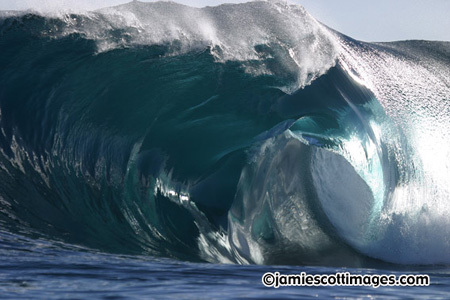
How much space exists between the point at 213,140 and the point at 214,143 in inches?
1.5

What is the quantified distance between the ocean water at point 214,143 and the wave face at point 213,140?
2 cm

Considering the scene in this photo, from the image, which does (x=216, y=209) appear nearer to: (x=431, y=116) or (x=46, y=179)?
(x=46, y=179)

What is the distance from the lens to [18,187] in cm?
650

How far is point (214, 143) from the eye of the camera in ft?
24.7

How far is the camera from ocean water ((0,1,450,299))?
263 inches

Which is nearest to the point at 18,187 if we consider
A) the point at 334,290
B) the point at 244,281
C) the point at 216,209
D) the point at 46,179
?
the point at 46,179

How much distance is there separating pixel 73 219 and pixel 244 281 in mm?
2460

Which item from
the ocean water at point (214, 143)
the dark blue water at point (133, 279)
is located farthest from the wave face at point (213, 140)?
the dark blue water at point (133, 279)

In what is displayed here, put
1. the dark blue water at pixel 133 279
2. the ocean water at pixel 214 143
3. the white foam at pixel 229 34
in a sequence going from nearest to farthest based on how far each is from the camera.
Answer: the dark blue water at pixel 133 279 < the ocean water at pixel 214 143 < the white foam at pixel 229 34

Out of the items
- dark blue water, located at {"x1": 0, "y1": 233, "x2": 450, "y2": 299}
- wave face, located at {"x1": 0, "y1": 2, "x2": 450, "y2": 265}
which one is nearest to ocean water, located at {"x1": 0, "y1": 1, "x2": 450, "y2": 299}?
wave face, located at {"x1": 0, "y1": 2, "x2": 450, "y2": 265}

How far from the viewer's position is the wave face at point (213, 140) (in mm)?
6738

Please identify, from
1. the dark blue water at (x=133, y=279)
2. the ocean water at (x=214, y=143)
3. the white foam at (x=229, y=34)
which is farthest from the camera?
the white foam at (x=229, y=34)

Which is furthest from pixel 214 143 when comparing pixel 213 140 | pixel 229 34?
pixel 229 34

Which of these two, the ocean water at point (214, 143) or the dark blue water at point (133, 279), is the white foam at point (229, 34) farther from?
the dark blue water at point (133, 279)
